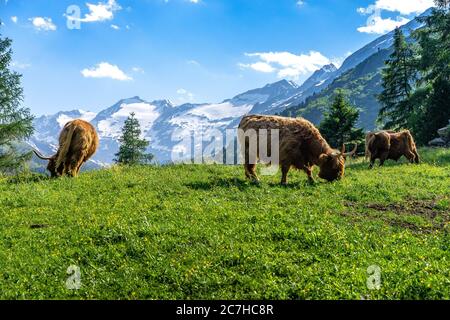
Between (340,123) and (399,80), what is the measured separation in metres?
12.1

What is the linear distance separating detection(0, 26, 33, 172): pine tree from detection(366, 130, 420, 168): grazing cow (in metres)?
35.3

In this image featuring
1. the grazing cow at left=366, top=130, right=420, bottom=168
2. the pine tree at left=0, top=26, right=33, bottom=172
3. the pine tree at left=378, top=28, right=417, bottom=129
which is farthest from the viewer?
the pine tree at left=378, top=28, right=417, bottom=129

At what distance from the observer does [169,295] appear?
26.5 ft

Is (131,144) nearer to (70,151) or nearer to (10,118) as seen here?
(10,118)

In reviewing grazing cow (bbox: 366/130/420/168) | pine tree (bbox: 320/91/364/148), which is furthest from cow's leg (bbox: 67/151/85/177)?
pine tree (bbox: 320/91/364/148)

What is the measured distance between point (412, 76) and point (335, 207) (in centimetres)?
4915

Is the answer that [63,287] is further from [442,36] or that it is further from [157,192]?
[442,36]

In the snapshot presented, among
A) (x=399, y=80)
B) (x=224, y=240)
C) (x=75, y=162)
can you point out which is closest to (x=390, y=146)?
(x=75, y=162)

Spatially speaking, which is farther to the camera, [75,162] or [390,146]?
[390,146]

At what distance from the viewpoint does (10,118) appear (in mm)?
44781

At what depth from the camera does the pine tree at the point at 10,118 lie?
4384 cm

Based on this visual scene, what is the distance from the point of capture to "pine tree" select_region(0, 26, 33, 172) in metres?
43.8

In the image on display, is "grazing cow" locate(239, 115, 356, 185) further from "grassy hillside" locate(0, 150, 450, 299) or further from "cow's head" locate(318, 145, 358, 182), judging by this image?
"grassy hillside" locate(0, 150, 450, 299)
